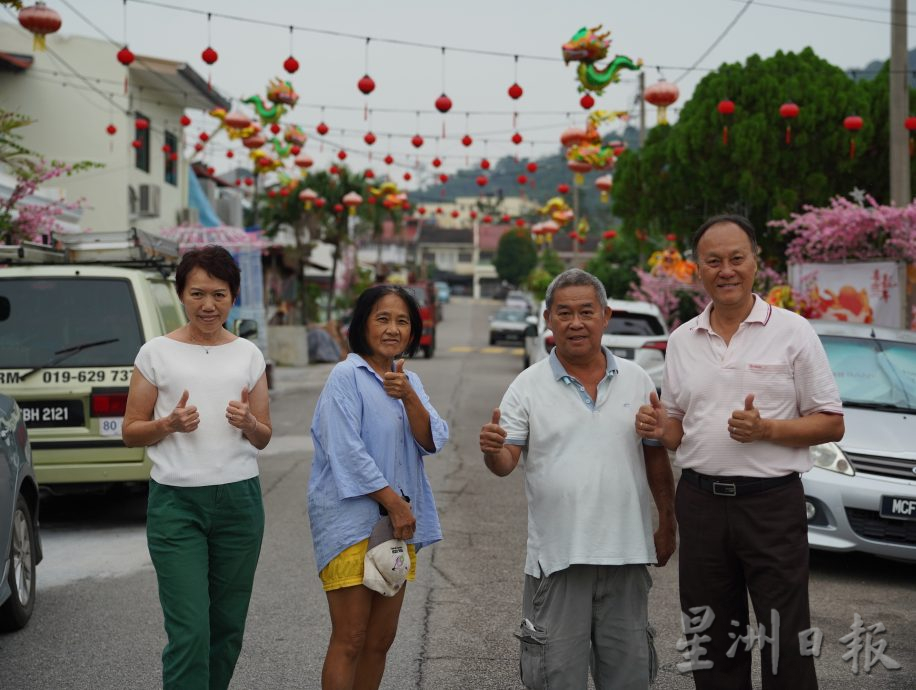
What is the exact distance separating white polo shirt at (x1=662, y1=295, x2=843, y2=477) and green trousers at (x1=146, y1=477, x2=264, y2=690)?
64.4 inches

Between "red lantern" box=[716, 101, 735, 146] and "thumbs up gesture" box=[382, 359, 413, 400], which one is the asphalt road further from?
"red lantern" box=[716, 101, 735, 146]

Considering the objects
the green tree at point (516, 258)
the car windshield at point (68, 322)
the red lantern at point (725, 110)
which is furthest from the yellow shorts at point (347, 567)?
the green tree at point (516, 258)

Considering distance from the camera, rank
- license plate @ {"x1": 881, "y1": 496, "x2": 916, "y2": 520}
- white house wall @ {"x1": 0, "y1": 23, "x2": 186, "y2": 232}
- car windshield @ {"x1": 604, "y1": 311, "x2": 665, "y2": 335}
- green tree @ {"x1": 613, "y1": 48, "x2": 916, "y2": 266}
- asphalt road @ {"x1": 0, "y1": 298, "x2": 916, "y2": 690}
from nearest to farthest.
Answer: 1. asphalt road @ {"x1": 0, "y1": 298, "x2": 916, "y2": 690}
2. license plate @ {"x1": 881, "y1": 496, "x2": 916, "y2": 520}
3. car windshield @ {"x1": 604, "y1": 311, "x2": 665, "y2": 335}
4. green tree @ {"x1": 613, "y1": 48, "x2": 916, "y2": 266}
5. white house wall @ {"x1": 0, "y1": 23, "x2": 186, "y2": 232}

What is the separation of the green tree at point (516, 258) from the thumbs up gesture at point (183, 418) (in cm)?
9760

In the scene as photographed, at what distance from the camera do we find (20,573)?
571cm

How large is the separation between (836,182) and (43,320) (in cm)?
1500

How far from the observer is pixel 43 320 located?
8086mm

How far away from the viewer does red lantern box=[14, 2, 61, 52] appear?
11.4 metres

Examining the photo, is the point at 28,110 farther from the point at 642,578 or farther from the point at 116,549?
the point at 642,578

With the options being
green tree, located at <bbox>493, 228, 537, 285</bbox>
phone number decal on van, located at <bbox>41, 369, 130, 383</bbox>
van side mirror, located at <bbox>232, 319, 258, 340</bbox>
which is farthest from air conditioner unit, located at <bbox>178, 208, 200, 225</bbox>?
green tree, located at <bbox>493, 228, 537, 285</bbox>

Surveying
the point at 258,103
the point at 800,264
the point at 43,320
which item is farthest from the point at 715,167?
the point at 43,320

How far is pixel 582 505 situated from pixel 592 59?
10594mm

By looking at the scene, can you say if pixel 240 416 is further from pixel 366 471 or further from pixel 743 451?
pixel 743 451

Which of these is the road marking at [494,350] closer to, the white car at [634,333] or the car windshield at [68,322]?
the white car at [634,333]
